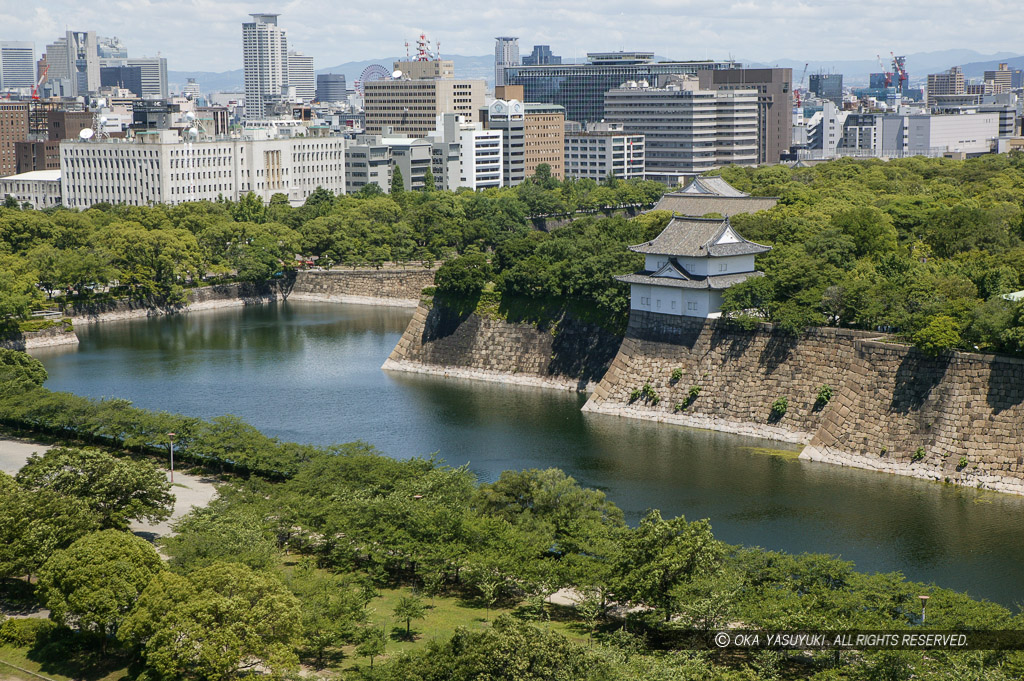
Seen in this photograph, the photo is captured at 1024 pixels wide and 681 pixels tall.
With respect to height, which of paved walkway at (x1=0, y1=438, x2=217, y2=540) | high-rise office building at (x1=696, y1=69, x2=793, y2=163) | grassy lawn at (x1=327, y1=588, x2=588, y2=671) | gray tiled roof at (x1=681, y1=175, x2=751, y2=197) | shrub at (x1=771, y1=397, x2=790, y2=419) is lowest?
grassy lawn at (x1=327, y1=588, x2=588, y2=671)

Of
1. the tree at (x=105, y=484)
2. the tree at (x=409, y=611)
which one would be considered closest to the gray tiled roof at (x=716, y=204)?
the tree at (x=105, y=484)

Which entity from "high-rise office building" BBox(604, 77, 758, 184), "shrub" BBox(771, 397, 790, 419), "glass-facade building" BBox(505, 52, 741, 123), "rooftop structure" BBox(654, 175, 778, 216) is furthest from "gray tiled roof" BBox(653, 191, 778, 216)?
"glass-facade building" BBox(505, 52, 741, 123)

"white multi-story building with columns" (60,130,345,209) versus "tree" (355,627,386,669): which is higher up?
"white multi-story building with columns" (60,130,345,209)

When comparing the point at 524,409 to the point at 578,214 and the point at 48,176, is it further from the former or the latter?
the point at 48,176

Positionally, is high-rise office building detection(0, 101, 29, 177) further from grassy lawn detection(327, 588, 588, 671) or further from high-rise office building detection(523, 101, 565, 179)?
grassy lawn detection(327, 588, 588, 671)

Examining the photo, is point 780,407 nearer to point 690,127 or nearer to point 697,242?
point 697,242

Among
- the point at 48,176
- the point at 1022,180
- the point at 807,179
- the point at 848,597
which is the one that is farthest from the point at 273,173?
the point at 848,597
